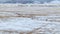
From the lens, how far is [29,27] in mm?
538

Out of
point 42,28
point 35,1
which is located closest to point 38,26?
point 42,28

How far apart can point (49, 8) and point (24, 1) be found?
4.7 inches

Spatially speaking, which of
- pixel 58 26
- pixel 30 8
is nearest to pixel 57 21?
pixel 58 26

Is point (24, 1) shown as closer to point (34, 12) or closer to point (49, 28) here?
point (34, 12)

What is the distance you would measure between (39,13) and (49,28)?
0.09m

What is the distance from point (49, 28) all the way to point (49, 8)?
0.35 ft

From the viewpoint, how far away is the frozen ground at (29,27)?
531 mm

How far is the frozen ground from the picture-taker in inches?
20.9

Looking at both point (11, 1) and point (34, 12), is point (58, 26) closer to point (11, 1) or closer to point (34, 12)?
point (34, 12)

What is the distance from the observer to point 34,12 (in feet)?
1.95

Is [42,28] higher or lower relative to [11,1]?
lower

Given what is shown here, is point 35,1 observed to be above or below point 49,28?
above

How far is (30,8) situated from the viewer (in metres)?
0.61

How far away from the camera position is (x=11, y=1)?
0.63m
